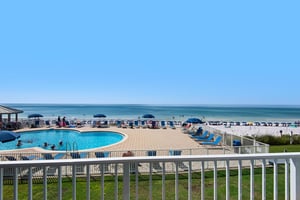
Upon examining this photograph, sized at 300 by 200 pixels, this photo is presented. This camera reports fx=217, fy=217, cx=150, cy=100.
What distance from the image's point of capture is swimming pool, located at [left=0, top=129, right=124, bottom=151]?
45.6 feet

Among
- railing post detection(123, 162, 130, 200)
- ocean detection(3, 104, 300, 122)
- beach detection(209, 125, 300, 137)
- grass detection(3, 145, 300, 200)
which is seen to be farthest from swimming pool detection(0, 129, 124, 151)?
ocean detection(3, 104, 300, 122)

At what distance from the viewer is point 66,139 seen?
16.1 metres

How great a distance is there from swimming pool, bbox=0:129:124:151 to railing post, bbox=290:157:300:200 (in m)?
12.8

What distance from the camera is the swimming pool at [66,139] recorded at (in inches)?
547

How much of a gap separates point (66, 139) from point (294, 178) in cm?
1624

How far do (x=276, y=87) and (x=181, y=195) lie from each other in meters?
51.7

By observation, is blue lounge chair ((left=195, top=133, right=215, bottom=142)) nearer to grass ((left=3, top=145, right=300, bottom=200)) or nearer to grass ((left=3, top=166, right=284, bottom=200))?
grass ((left=3, top=166, right=284, bottom=200))

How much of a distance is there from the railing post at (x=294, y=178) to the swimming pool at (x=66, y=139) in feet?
41.9

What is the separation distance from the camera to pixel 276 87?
4753 cm

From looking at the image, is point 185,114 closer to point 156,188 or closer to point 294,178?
point 156,188

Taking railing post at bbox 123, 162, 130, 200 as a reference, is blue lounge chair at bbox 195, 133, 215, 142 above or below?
below

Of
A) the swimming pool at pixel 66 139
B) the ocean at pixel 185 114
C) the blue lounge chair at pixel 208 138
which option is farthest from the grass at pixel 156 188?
the ocean at pixel 185 114

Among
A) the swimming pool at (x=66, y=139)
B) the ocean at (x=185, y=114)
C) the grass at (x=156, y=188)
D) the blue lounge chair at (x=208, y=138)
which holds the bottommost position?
the ocean at (x=185, y=114)

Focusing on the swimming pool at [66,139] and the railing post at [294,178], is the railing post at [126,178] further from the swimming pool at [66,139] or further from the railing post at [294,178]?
the swimming pool at [66,139]
